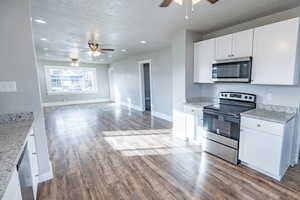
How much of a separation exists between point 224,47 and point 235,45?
0.21 m

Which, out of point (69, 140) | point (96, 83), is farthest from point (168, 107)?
point (96, 83)

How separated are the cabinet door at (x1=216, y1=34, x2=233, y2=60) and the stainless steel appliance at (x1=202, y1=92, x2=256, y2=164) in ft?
2.56

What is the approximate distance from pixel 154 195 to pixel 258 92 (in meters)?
2.53

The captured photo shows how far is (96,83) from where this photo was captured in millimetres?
10078

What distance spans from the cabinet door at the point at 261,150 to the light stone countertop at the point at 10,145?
281cm

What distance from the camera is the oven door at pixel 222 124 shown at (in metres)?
2.57

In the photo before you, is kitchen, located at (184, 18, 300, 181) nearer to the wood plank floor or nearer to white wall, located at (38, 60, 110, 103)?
Answer: the wood plank floor

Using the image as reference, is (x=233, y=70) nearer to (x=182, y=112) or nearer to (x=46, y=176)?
(x=182, y=112)

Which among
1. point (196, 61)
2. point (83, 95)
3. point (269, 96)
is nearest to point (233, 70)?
point (269, 96)

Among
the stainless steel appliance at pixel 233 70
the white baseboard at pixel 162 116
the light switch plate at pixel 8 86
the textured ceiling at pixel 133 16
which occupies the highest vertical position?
the textured ceiling at pixel 133 16

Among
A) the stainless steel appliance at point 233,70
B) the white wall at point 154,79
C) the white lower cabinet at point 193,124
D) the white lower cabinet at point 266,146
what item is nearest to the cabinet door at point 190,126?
the white lower cabinet at point 193,124

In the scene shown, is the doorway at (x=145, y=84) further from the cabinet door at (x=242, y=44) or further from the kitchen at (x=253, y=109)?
the cabinet door at (x=242, y=44)

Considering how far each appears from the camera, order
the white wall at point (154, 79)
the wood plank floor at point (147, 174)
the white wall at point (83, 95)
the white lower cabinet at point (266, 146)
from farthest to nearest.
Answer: the white wall at point (83, 95), the white wall at point (154, 79), the white lower cabinet at point (266, 146), the wood plank floor at point (147, 174)

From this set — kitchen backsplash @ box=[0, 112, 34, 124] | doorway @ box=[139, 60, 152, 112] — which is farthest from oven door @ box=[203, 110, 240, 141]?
doorway @ box=[139, 60, 152, 112]
